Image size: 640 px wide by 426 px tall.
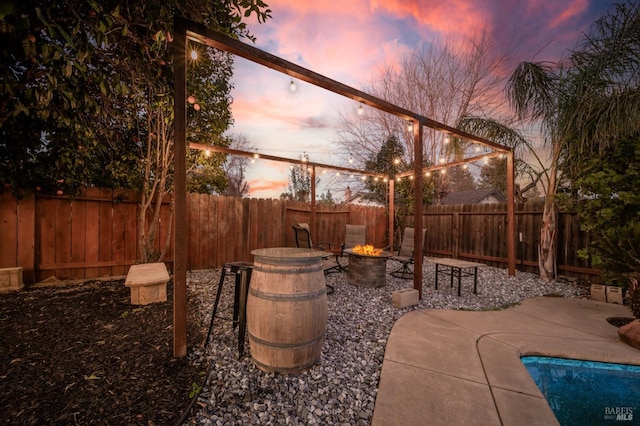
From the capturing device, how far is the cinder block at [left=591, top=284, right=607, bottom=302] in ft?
12.3

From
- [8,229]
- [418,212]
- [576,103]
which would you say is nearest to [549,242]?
[576,103]

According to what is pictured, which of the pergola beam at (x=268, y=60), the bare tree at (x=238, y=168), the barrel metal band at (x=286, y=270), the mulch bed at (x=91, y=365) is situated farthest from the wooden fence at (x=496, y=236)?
the bare tree at (x=238, y=168)

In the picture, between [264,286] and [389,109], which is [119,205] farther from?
[389,109]

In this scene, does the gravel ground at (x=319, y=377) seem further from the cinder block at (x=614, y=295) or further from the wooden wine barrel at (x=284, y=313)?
the cinder block at (x=614, y=295)

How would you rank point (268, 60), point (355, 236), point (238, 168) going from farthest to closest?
point (238, 168), point (355, 236), point (268, 60)

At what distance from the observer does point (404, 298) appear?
3.35 meters

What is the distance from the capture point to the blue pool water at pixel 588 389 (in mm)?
1752

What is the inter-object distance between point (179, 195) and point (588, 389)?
3554 millimetres

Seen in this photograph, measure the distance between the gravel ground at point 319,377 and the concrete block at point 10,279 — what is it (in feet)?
7.69

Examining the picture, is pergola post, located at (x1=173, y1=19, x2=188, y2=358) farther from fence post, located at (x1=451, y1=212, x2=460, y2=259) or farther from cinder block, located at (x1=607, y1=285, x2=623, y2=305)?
fence post, located at (x1=451, y1=212, x2=460, y2=259)

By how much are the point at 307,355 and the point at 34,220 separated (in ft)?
15.7

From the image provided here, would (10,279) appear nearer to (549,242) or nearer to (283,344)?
(283,344)

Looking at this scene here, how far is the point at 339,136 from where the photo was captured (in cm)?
1064

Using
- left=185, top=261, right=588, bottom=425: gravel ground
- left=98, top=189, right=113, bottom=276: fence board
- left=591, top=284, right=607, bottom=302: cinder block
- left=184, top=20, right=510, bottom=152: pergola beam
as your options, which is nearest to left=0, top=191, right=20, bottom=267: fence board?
left=98, top=189, right=113, bottom=276: fence board
